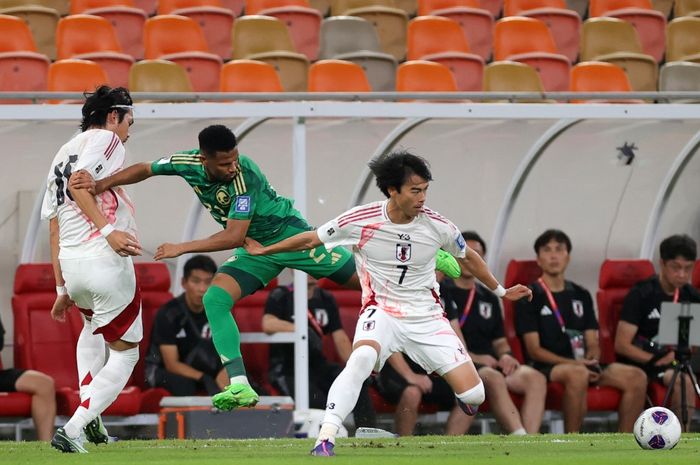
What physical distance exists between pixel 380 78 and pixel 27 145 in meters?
3.97

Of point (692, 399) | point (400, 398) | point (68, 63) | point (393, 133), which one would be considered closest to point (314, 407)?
point (400, 398)

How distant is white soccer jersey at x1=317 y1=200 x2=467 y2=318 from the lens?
23.3 feet

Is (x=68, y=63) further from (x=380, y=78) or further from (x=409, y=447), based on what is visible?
(x=409, y=447)

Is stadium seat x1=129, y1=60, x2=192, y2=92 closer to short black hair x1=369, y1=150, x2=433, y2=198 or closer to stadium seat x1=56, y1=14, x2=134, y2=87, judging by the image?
stadium seat x1=56, y1=14, x2=134, y2=87

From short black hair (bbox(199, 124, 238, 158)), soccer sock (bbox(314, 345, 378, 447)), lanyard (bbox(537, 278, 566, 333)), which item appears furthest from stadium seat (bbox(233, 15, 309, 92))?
soccer sock (bbox(314, 345, 378, 447))

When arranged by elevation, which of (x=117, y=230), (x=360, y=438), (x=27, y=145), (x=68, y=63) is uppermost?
(x=68, y=63)

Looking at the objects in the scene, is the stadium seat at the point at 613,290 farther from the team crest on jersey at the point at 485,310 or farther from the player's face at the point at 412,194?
the player's face at the point at 412,194

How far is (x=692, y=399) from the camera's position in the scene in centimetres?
1033

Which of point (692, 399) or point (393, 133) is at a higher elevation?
point (393, 133)

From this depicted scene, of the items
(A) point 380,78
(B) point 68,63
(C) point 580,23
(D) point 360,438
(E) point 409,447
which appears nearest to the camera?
(E) point 409,447

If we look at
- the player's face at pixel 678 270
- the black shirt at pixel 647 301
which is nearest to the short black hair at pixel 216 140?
the black shirt at pixel 647 301

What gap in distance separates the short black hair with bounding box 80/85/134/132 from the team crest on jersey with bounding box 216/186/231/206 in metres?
0.66

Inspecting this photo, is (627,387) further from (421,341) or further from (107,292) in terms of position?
(107,292)

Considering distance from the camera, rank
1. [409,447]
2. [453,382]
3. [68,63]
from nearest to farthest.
A: [453,382]
[409,447]
[68,63]
